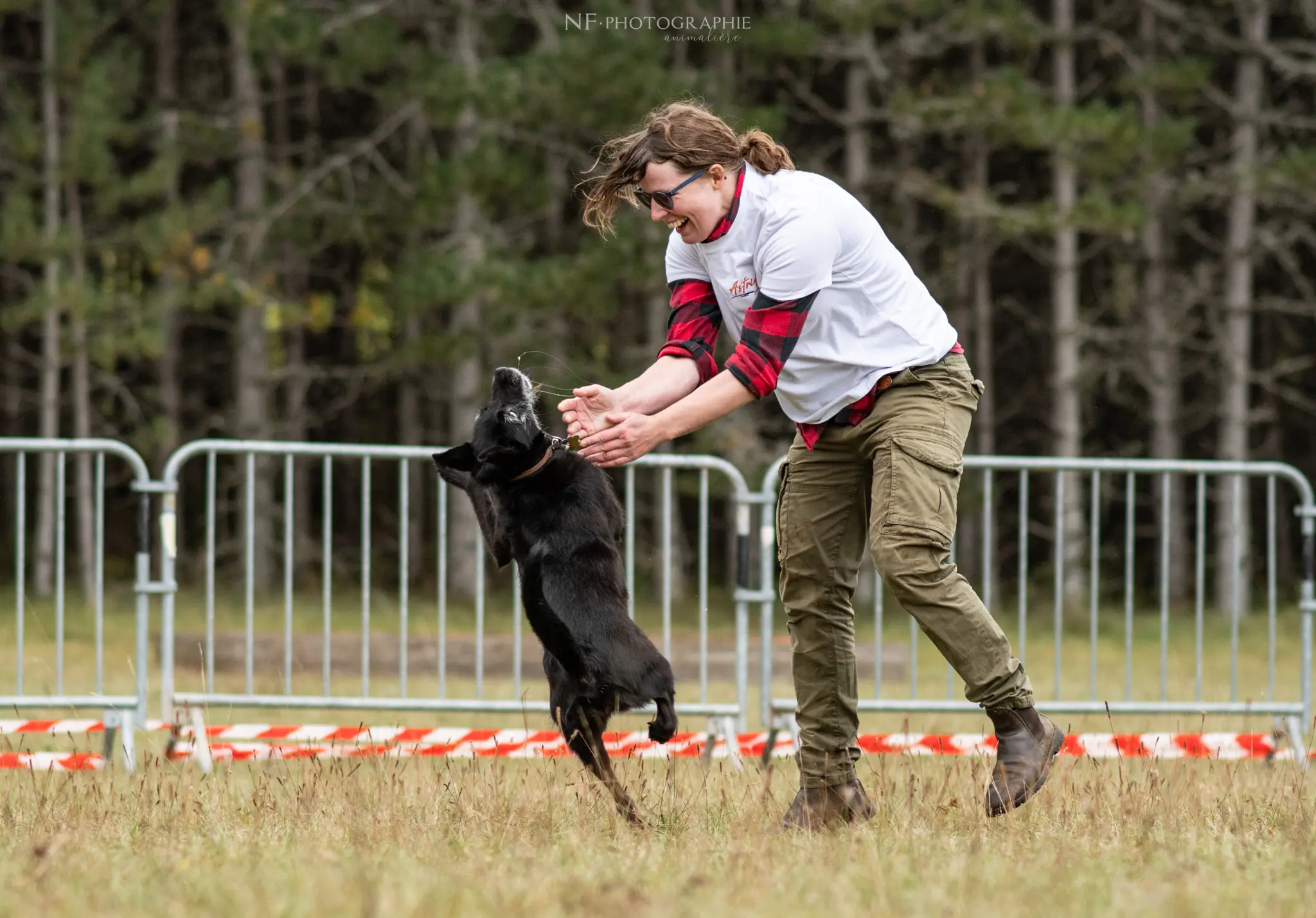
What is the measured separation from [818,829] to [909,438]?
1.10 m

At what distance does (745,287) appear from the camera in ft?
13.3

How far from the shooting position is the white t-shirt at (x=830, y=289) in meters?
3.95

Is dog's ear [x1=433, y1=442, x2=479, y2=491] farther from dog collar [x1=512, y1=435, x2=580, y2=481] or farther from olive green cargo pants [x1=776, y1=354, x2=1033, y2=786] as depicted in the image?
olive green cargo pants [x1=776, y1=354, x2=1033, y2=786]

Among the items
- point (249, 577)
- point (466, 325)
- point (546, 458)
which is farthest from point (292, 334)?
point (546, 458)

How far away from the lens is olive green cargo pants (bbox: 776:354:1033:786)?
399 cm

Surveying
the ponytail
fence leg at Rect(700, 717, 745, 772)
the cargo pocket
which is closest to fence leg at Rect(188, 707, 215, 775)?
fence leg at Rect(700, 717, 745, 772)

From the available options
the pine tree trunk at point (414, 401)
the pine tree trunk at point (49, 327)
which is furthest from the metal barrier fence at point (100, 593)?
the pine tree trunk at point (49, 327)

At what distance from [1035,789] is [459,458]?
6.28 feet

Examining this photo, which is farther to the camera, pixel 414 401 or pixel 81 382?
pixel 414 401

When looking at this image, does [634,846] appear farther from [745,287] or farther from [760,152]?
[760,152]

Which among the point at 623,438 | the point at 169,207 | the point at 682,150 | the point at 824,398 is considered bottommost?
the point at 623,438

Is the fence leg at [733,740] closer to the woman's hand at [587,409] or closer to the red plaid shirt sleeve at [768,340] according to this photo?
the woman's hand at [587,409]

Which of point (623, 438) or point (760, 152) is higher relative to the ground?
point (760, 152)

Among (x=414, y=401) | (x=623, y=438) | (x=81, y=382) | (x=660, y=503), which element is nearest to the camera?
(x=623, y=438)
